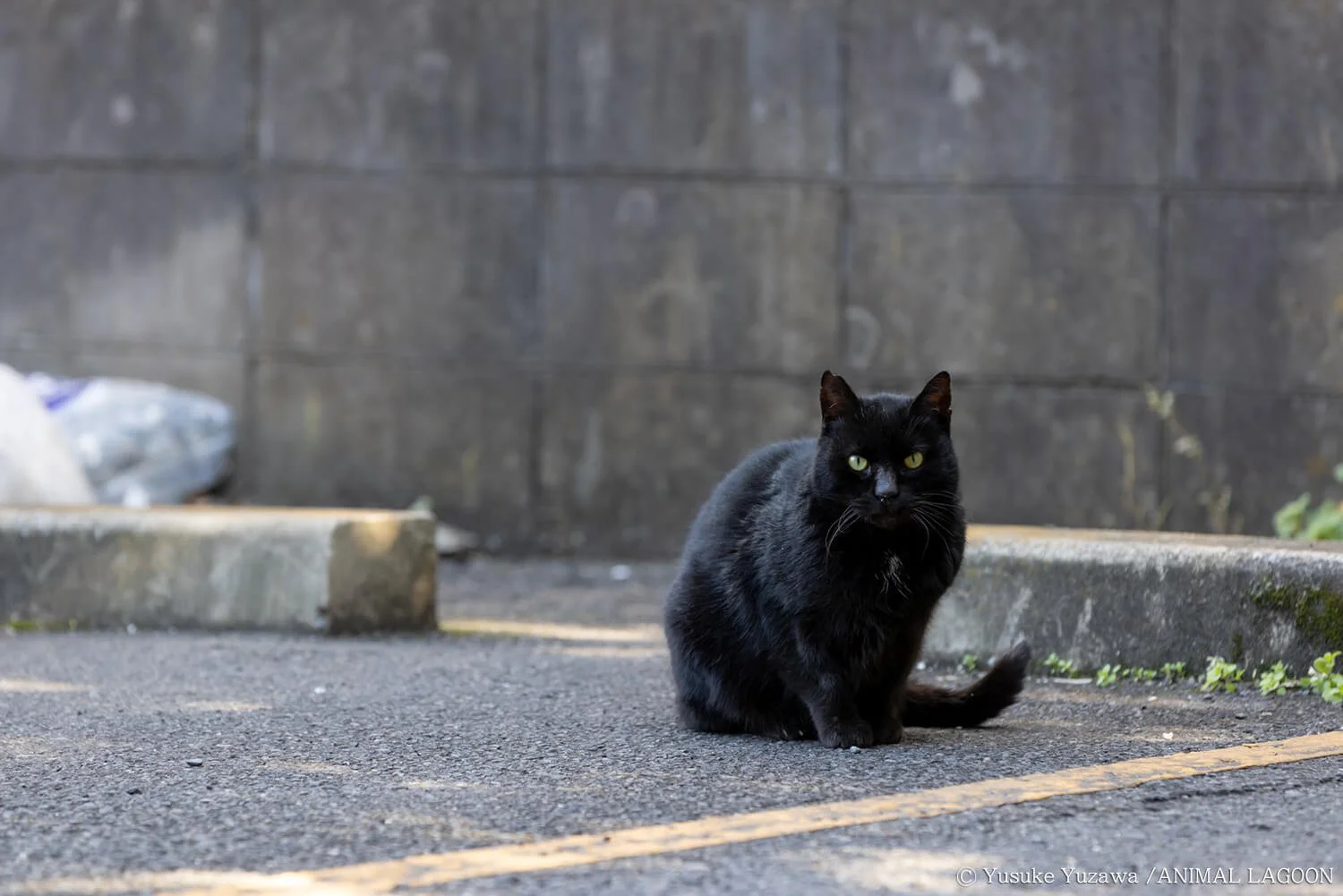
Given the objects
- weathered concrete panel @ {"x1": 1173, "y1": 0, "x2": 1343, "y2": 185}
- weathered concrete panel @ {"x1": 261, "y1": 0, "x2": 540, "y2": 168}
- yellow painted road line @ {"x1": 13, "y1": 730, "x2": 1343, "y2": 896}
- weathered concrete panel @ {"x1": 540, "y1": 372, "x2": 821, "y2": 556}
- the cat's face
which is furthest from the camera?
weathered concrete panel @ {"x1": 261, "y1": 0, "x2": 540, "y2": 168}

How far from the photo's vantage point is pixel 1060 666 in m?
5.52

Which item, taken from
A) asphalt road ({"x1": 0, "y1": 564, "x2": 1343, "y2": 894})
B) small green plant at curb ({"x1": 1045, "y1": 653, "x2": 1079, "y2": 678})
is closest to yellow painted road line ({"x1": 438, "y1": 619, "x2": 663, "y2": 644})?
asphalt road ({"x1": 0, "y1": 564, "x2": 1343, "y2": 894})

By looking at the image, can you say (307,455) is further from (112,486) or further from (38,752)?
(38,752)

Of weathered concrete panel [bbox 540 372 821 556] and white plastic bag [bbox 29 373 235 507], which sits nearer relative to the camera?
white plastic bag [bbox 29 373 235 507]

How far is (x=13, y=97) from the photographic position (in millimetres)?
9258

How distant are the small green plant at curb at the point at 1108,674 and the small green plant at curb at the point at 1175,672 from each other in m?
0.15

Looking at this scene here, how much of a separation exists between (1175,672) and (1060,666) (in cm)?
40

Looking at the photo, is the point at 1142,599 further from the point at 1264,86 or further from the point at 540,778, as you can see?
the point at 1264,86

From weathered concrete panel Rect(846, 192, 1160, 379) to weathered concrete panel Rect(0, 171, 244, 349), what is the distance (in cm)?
346

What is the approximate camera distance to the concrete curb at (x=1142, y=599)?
16.5 ft

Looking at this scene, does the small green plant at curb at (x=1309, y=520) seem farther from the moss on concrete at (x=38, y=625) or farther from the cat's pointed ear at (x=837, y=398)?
the moss on concrete at (x=38, y=625)

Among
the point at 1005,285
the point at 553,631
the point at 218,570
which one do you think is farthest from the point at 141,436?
the point at 1005,285

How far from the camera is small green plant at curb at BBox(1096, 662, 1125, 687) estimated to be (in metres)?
5.34

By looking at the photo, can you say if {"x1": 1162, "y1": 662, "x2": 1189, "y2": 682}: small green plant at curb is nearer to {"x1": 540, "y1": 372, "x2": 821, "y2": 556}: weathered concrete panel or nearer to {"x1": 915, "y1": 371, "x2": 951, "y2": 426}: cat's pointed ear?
{"x1": 915, "y1": 371, "x2": 951, "y2": 426}: cat's pointed ear
